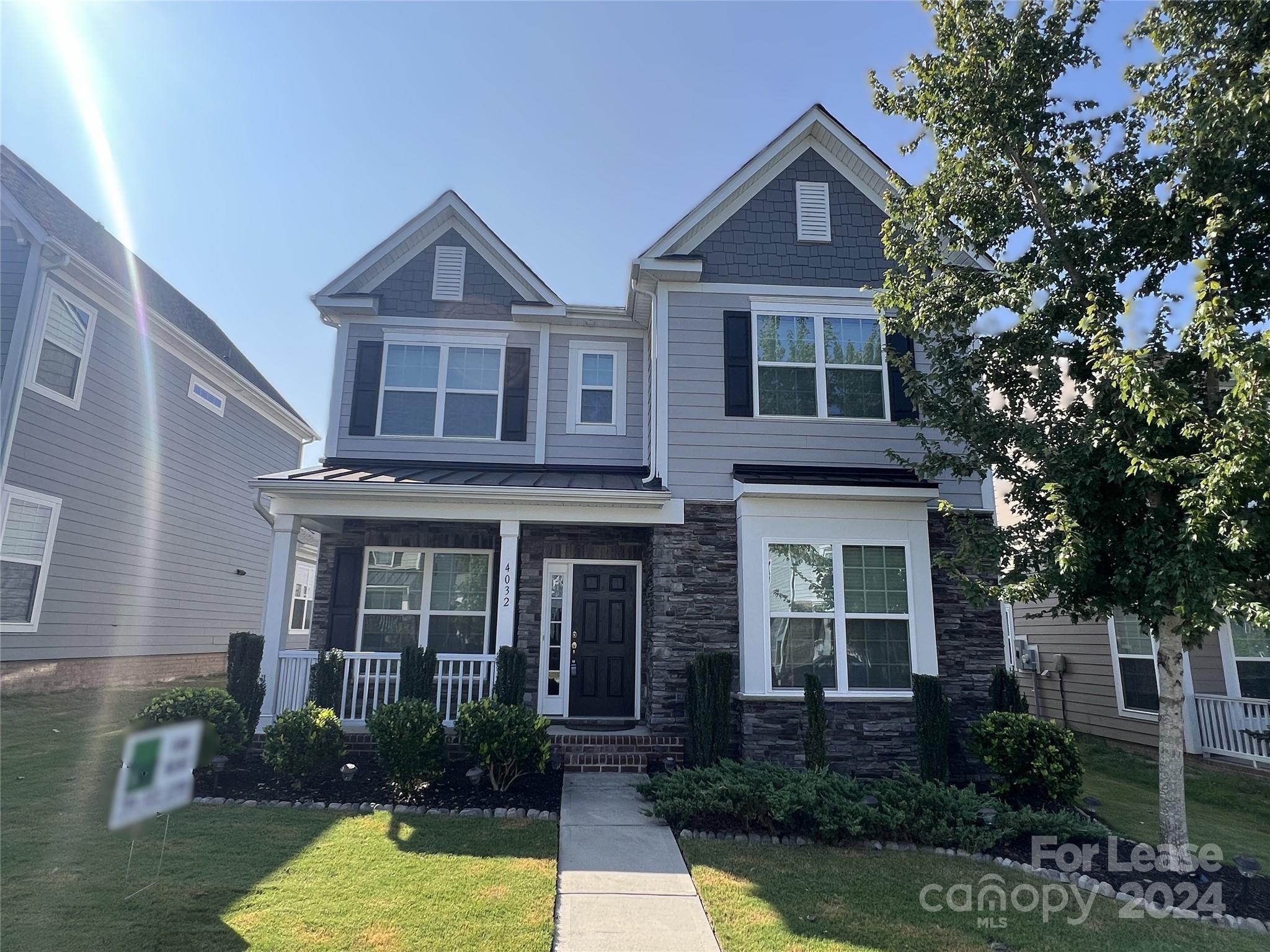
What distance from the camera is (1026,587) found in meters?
6.27

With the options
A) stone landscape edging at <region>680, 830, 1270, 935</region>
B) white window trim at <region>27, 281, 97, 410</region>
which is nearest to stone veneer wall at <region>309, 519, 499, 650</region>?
white window trim at <region>27, 281, 97, 410</region>

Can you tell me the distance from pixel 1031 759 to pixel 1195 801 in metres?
3.49

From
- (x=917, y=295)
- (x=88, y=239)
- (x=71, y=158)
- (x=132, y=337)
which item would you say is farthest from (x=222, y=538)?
(x=917, y=295)

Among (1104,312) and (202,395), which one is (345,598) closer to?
(202,395)

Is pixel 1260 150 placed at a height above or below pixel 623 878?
above

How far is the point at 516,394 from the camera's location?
1102cm

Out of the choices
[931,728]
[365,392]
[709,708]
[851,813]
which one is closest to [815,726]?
[709,708]

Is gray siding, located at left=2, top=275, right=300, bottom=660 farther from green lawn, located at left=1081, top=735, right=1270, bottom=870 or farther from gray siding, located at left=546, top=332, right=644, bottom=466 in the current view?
green lawn, located at left=1081, top=735, right=1270, bottom=870

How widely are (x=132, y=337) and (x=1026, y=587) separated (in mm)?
14308

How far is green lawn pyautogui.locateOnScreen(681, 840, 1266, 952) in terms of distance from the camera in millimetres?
4504

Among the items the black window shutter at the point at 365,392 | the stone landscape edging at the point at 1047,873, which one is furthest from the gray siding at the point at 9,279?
the stone landscape edging at the point at 1047,873

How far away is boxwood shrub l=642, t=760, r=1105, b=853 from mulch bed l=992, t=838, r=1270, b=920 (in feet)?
0.65

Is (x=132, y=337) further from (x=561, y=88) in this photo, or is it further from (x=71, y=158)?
(x=561, y=88)

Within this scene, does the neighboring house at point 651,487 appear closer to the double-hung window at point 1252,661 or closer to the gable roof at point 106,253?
the double-hung window at point 1252,661
